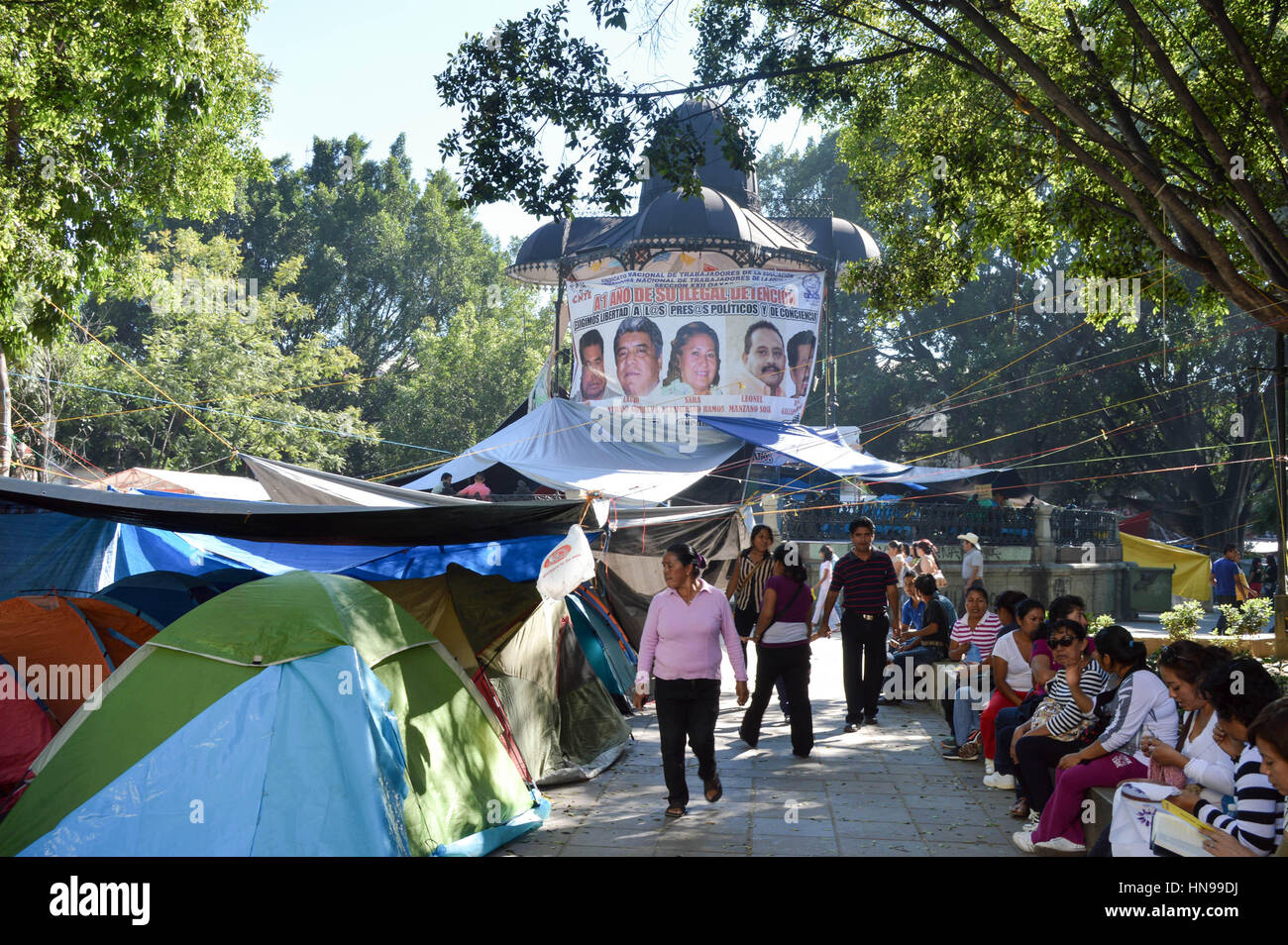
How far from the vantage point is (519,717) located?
23.7 feet

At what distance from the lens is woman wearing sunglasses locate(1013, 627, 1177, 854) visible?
5195 mm

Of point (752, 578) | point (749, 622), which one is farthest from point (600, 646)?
point (752, 578)

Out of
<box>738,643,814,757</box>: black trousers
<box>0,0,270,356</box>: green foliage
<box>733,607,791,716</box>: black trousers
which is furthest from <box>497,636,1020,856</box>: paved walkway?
<box>0,0,270,356</box>: green foliage

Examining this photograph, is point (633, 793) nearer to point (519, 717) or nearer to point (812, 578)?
point (519, 717)

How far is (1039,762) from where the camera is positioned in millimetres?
5969

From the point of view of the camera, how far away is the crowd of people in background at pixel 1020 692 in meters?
4.14

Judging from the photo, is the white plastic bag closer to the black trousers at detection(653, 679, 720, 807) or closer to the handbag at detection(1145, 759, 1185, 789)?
the black trousers at detection(653, 679, 720, 807)

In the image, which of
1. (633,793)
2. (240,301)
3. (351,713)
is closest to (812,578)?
(633,793)

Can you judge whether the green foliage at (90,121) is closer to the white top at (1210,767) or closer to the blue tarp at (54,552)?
the blue tarp at (54,552)

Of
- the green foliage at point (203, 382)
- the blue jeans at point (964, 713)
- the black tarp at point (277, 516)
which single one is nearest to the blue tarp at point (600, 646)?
the black tarp at point (277, 516)

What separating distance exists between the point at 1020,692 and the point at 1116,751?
1924 millimetres

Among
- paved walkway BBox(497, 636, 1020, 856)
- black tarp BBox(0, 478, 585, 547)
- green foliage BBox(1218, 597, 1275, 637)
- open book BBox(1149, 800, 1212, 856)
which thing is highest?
black tarp BBox(0, 478, 585, 547)

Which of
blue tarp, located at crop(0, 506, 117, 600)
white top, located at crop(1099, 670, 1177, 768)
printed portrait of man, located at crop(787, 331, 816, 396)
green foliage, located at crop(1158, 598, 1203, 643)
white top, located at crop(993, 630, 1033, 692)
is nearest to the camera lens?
white top, located at crop(1099, 670, 1177, 768)
